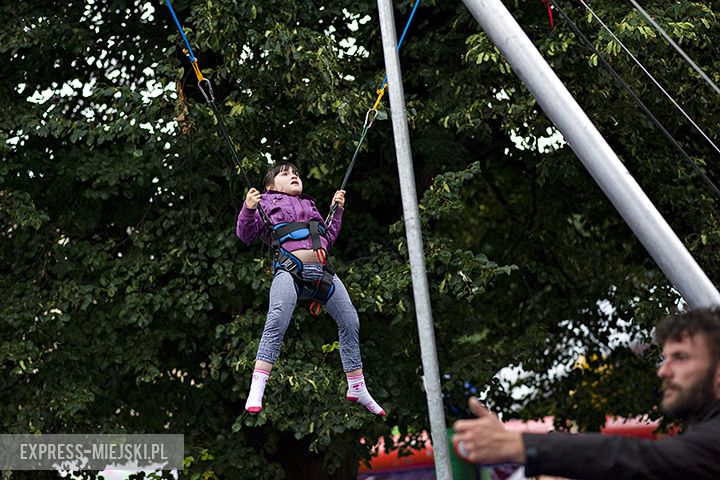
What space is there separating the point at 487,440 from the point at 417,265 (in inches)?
110

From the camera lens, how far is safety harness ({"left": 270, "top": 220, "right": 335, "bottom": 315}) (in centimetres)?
736

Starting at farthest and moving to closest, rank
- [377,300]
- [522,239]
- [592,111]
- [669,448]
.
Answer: [522,239] < [592,111] < [377,300] < [669,448]

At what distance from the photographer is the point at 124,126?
11.1m

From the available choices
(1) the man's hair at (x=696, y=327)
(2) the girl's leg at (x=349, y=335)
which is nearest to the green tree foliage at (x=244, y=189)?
(2) the girl's leg at (x=349, y=335)

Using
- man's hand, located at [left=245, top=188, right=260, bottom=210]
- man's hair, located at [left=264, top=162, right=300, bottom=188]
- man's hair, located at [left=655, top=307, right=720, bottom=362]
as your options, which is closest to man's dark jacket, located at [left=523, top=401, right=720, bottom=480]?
man's hair, located at [left=655, top=307, right=720, bottom=362]

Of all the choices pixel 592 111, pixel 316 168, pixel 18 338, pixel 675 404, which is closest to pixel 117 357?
pixel 18 338

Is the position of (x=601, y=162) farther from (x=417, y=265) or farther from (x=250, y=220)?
(x=250, y=220)

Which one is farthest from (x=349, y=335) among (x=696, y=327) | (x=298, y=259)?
(x=696, y=327)

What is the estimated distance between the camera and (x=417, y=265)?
5668 mm

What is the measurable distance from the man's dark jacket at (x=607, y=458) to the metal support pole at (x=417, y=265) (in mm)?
2363

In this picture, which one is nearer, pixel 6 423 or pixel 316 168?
pixel 6 423

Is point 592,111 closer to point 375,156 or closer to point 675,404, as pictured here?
point 375,156

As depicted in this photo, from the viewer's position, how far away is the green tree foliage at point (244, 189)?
430 inches

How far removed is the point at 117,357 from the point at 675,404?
29.6 feet
